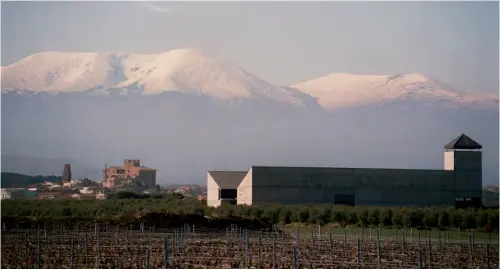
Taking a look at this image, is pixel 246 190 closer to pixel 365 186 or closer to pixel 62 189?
pixel 365 186

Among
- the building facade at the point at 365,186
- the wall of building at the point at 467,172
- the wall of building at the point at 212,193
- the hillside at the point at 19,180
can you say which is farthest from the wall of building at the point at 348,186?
the hillside at the point at 19,180

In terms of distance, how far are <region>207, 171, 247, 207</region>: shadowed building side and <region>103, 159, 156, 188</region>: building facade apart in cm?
3192

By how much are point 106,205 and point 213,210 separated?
7.65 m

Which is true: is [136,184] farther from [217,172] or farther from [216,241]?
[216,241]

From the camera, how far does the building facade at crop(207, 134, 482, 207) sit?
169 feet

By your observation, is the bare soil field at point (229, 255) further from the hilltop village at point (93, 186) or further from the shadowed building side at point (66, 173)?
the shadowed building side at point (66, 173)

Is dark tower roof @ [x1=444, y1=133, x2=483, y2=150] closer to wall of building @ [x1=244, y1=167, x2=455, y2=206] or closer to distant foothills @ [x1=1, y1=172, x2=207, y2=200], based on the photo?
wall of building @ [x1=244, y1=167, x2=455, y2=206]

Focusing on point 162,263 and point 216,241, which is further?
point 216,241

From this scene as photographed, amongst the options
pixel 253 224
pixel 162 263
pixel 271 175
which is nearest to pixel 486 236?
pixel 253 224

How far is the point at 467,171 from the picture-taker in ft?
177

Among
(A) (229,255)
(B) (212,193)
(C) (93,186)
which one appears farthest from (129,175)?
(A) (229,255)

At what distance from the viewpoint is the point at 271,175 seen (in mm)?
51719

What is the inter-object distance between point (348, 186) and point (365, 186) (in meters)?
0.95

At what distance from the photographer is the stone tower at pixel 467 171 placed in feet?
176
